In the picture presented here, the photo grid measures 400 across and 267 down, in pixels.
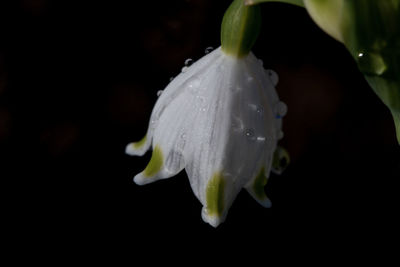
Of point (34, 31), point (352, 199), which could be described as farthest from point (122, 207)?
point (352, 199)

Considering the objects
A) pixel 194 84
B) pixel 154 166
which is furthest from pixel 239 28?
pixel 154 166

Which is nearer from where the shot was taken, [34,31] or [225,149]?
[225,149]

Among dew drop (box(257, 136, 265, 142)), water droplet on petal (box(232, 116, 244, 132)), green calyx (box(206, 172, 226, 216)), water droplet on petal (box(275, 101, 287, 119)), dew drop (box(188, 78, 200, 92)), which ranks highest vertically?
dew drop (box(188, 78, 200, 92))

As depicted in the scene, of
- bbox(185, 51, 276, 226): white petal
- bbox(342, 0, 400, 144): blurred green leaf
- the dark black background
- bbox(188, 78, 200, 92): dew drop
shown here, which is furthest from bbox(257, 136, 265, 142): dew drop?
the dark black background

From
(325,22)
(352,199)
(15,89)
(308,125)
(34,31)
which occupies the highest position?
(325,22)

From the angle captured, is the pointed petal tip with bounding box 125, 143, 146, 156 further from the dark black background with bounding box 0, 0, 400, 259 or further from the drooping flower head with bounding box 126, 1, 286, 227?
the dark black background with bounding box 0, 0, 400, 259

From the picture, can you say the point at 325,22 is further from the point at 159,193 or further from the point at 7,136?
the point at 7,136

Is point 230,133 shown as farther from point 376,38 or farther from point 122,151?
point 122,151
